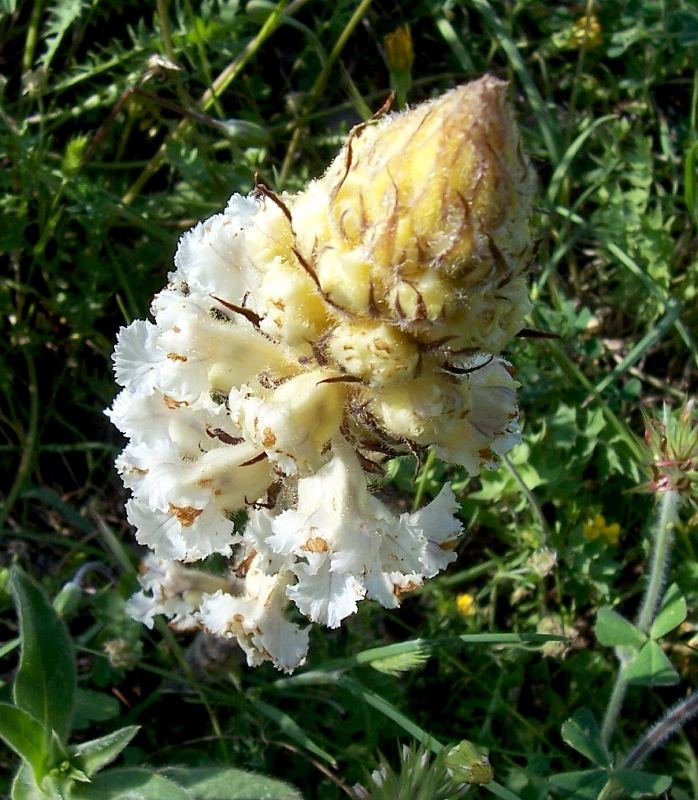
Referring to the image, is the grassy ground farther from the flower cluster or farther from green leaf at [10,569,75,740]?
the flower cluster

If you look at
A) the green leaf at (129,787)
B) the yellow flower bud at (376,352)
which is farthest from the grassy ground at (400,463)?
the yellow flower bud at (376,352)

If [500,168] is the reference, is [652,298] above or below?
below

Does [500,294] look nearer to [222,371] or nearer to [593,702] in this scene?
[222,371]

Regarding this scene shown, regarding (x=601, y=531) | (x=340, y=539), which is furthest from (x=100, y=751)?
(x=601, y=531)

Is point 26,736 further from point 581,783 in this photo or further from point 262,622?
point 581,783

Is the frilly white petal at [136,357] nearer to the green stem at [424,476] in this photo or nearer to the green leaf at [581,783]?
the green stem at [424,476]

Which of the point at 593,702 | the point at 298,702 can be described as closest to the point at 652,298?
the point at 593,702
